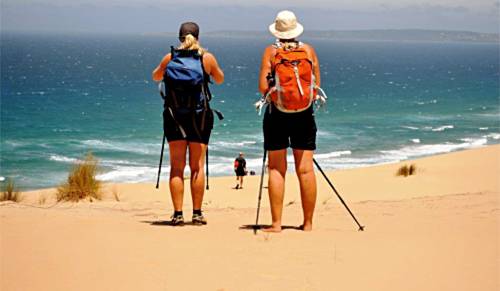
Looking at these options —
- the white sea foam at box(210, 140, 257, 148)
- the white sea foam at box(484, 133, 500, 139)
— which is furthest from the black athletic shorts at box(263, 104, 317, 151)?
the white sea foam at box(484, 133, 500, 139)

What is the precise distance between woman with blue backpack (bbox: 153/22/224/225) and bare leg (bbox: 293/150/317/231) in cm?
92

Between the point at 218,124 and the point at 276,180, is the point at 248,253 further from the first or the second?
the point at 218,124

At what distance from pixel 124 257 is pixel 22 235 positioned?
1.16 meters

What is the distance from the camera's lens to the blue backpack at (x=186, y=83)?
691cm

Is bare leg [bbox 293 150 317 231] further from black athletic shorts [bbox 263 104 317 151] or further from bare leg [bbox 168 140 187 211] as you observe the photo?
bare leg [bbox 168 140 187 211]

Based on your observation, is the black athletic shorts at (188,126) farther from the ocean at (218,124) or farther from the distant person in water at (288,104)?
the ocean at (218,124)

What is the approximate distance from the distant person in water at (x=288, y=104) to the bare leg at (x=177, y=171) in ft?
2.86

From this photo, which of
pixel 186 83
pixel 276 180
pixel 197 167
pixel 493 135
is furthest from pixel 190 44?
pixel 493 135

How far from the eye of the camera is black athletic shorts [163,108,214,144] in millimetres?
7059

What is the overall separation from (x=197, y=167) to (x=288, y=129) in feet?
3.38

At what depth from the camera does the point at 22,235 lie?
6.21 meters

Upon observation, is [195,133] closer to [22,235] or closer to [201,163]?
[201,163]

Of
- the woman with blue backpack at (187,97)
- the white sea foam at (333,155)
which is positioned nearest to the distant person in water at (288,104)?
the woman with blue backpack at (187,97)

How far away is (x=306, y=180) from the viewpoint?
22.6ft
